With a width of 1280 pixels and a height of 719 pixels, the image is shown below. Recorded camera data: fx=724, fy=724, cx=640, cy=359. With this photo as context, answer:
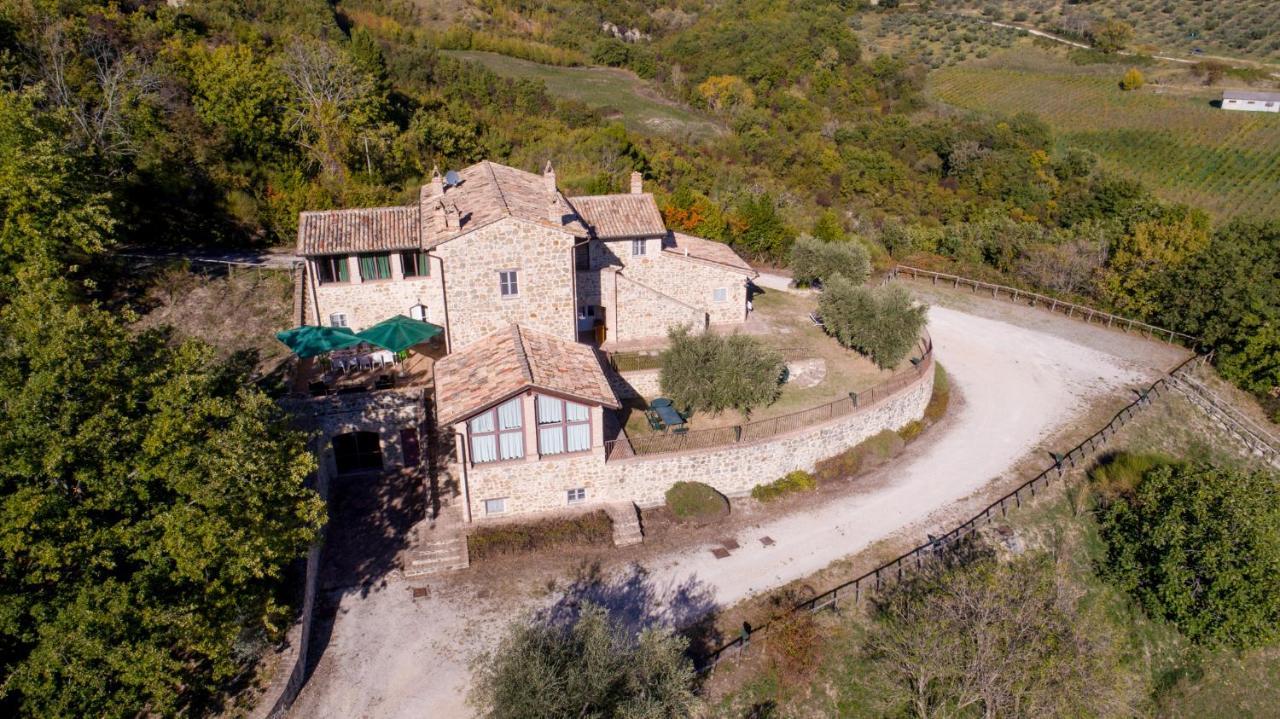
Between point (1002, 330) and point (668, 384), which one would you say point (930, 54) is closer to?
point (1002, 330)

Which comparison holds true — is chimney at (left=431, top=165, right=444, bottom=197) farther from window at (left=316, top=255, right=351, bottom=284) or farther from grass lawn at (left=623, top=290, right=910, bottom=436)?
grass lawn at (left=623, top=290, right=910, bottom=436)

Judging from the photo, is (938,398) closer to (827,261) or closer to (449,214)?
(827,261)

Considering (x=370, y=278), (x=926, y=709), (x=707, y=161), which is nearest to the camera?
(x=926, y=709)

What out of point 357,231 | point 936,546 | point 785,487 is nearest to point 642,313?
point 785,487

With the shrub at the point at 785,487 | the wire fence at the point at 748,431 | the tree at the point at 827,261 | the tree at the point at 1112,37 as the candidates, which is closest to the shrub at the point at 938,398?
the wire fence at the point at 748,431

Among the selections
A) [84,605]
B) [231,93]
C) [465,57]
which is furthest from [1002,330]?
[465,57]
